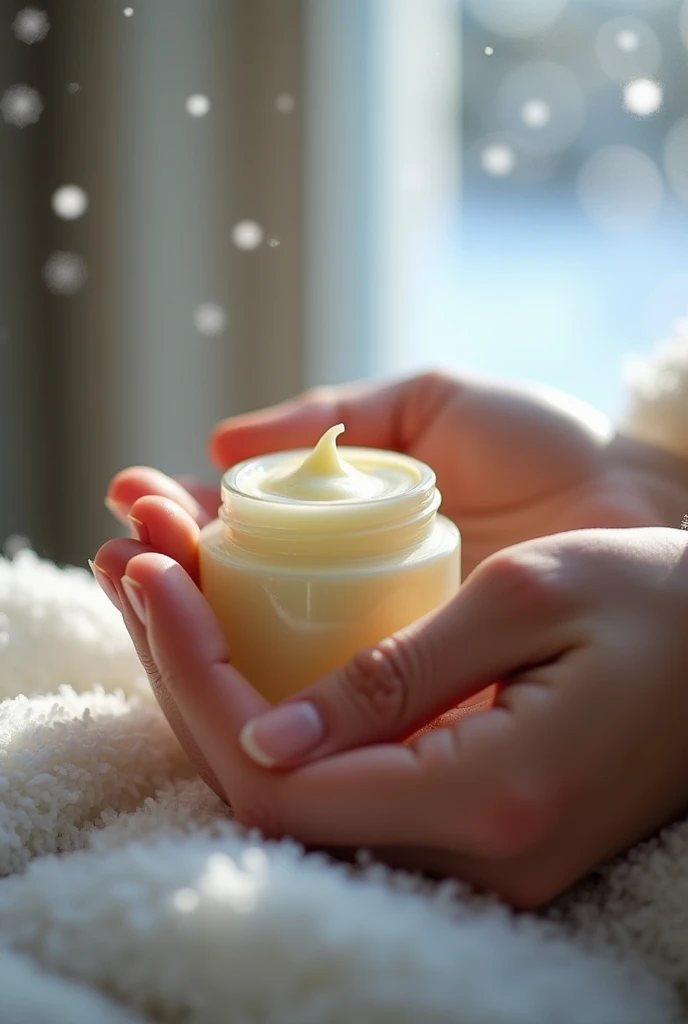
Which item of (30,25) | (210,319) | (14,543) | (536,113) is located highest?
(30,25)

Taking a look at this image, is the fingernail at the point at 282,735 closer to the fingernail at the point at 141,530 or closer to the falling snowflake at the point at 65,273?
the fingernail at the point at 141,530

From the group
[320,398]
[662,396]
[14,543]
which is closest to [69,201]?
[14,543]

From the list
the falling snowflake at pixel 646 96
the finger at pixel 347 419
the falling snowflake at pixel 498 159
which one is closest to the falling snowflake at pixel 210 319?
the falling snowflake at pixel 498 159

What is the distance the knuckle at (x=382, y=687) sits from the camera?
17.3 inches

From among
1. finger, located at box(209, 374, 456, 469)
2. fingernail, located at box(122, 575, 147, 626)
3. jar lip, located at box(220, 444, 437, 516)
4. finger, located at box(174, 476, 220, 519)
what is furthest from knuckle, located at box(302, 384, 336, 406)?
fingernail, located at box(122, 575, 147, 626)

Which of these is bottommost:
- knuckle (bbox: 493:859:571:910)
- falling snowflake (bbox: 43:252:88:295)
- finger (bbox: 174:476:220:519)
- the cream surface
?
knuckle (bbox: 493:859:571:910)

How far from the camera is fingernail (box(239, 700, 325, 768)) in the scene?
42 centimetres

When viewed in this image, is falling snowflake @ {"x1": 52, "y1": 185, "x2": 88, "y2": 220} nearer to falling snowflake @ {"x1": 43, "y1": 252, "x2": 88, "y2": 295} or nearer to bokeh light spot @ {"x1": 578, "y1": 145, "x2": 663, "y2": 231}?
falling snowflake @ {"x1": 43, "y1": 252, "x2": 88, "y2": 295}

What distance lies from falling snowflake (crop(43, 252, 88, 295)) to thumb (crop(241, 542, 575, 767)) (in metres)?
0.86

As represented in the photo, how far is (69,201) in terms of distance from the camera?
3.74ft

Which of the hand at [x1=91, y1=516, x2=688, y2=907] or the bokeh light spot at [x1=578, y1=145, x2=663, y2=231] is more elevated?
the bokeh light spot at [x1=578, y1=145, x2=663, y2=231]

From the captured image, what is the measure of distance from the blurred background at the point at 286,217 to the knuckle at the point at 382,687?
0.72 metres

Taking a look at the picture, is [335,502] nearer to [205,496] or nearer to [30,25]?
[205,496]

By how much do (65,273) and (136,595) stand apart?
0.78 meters
